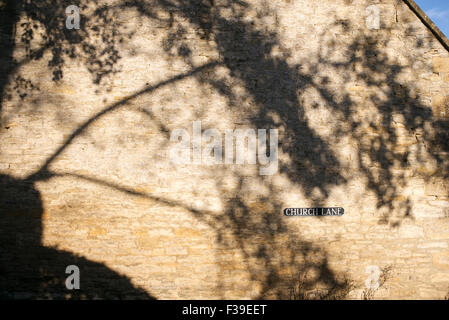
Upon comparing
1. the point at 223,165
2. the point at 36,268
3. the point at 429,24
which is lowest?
the point at 36,268

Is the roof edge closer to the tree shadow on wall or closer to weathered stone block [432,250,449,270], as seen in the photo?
weathered stone block [432,250,449,270]

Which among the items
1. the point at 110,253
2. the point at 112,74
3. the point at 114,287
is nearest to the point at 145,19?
the point at 112,74

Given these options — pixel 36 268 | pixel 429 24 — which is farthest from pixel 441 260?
pixel 36 268

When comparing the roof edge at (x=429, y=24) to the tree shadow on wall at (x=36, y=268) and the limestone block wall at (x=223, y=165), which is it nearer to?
the limestone block wall at (x=223, y=165)

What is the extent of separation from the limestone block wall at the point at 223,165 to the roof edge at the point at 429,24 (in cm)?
9

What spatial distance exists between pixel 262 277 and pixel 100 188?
3.25 meters

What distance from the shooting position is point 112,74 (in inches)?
176

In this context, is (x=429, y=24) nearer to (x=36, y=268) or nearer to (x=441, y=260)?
(x=441, y=260)

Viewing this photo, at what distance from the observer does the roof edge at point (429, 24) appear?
175 inches

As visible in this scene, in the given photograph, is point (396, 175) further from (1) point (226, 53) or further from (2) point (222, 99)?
(1) point (226, 53)

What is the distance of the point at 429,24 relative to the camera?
4.44 m

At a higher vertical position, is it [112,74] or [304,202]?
[112,74]

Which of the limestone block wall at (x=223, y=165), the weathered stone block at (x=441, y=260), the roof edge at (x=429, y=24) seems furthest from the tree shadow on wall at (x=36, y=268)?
the roof edge at (x=429, y=24)

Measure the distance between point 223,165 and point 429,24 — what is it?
14.6 feet
